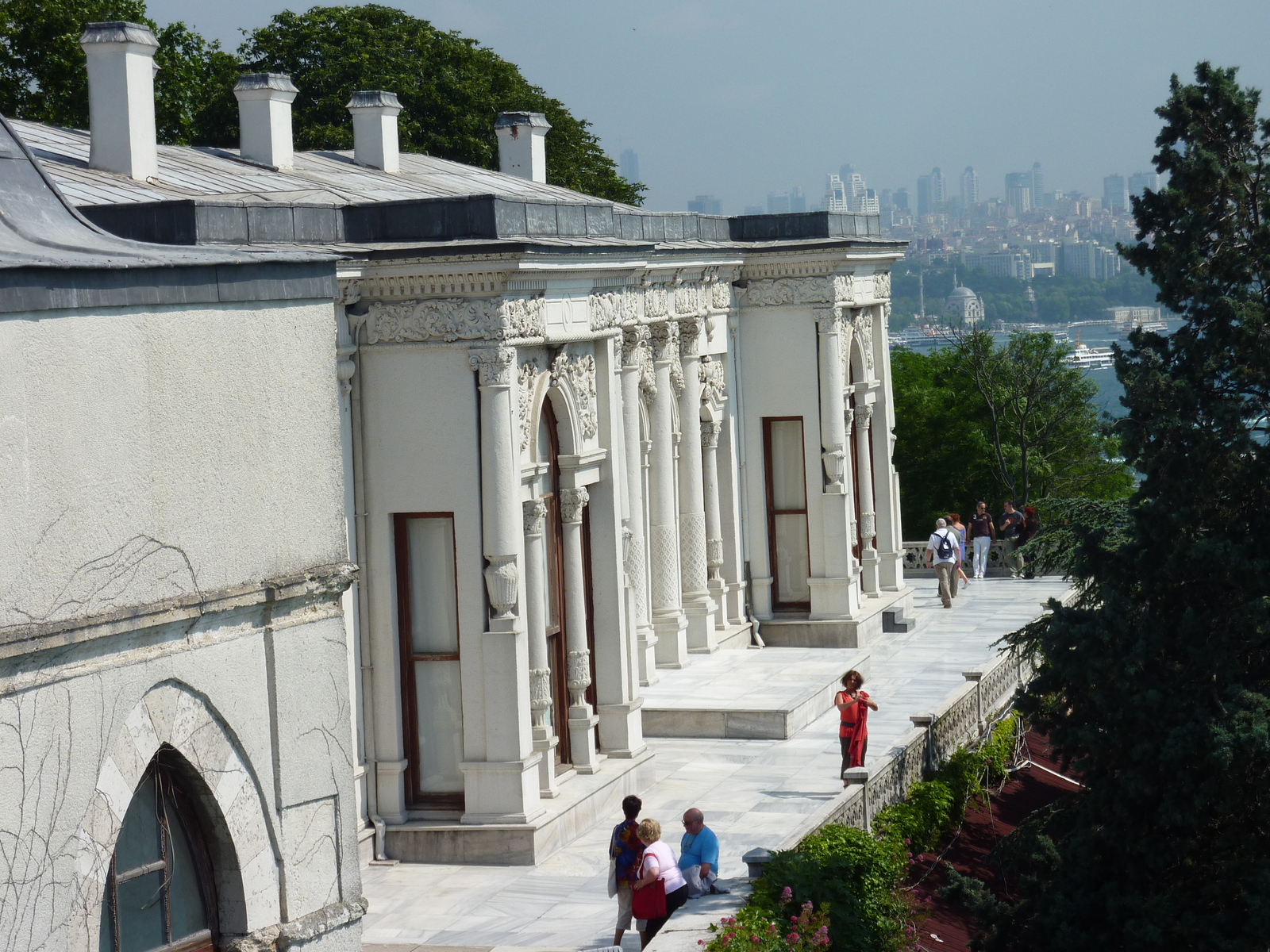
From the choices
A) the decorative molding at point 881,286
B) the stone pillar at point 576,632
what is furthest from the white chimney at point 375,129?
the decorative molding at point 881,286

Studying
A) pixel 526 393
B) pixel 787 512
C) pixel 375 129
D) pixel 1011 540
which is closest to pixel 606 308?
pixel 526 393

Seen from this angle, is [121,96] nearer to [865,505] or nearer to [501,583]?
[501,583]

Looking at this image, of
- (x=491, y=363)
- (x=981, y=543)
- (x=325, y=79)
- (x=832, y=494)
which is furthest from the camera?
(x=325, y=79)

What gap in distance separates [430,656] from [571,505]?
245 centimetres

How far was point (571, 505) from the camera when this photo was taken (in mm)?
20188

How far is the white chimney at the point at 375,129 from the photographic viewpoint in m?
25.8

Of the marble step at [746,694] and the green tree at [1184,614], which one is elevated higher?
the green tree at [1184,614]

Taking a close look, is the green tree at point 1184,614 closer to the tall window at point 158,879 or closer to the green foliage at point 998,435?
the tall window at point 158,879

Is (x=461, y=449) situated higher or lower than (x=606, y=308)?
lower

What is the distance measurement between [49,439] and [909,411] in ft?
186

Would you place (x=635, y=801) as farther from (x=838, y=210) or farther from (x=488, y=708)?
(x=838, y=210)

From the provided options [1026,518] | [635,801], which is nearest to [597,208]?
[635,801]

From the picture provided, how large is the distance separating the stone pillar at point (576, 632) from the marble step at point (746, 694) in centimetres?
404

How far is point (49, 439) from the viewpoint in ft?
26.8
